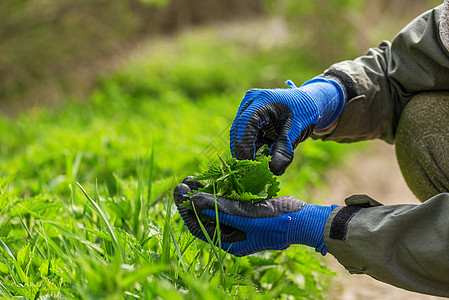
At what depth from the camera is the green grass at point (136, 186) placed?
1.26 meters

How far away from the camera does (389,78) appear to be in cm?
189

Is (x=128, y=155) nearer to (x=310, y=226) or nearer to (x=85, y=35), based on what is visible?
(x=310, y=226)

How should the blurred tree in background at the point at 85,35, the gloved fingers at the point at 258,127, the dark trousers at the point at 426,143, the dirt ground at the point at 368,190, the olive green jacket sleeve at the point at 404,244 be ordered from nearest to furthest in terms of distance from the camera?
the olive green jacket sleeve at the point at 404,244 < the gloved fingers at the point at 258,127 < the dark trousers at the point at 426,143 < the dirt ground at the point at 368,190 < the blurred tree in background at the point at 85,35

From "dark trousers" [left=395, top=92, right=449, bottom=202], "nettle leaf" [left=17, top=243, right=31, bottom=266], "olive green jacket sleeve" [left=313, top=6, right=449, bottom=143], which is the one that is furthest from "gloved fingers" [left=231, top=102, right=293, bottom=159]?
"nettle leaf" [left=17, top=243, right=31, bottom=266]

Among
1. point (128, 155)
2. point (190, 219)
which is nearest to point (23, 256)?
point (190, 219)

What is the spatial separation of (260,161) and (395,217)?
1.33ft

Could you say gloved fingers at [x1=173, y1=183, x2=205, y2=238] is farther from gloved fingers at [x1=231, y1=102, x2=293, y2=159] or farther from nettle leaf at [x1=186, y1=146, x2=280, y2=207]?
gloved fingers at [x1=231, y1=102, x2=293, y2=159]

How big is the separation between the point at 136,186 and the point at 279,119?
92 cm

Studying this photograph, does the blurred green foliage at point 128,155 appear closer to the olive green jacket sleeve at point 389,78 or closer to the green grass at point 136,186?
the green grass at point 136,186

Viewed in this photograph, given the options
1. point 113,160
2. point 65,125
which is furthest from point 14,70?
point 113,160

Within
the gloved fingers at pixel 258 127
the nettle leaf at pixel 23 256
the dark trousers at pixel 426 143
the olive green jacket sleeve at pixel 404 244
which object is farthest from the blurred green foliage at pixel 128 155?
the dark trousers at pixel 426 143

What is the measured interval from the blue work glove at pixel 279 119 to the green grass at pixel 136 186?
6.5 inches

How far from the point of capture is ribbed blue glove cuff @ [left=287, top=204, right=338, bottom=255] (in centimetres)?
136

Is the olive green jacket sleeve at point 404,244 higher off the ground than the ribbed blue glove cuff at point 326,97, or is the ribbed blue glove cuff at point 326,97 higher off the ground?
the ribbed blue glove cuff at point 326,97
